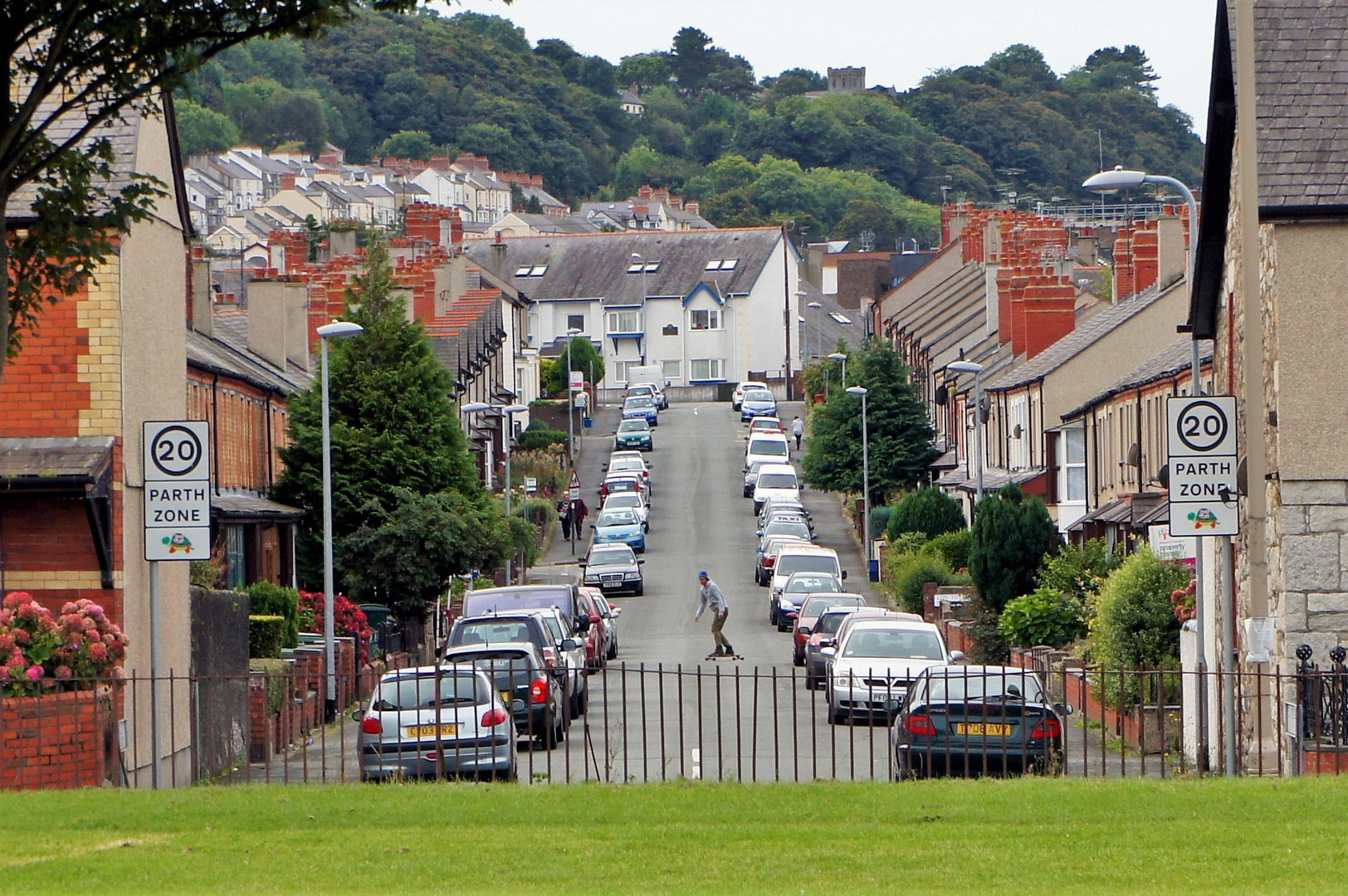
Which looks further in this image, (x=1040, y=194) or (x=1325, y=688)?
(x=1040, y=194)

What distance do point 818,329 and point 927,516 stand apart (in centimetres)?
7181

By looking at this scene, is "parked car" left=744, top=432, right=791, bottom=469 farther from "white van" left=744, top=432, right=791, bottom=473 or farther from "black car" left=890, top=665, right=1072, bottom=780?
"black car" left=890, top=665, right=1072, bottom=780

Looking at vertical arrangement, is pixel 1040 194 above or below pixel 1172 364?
above

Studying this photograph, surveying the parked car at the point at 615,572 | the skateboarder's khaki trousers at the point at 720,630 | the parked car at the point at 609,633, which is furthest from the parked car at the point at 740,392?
the skateboarder's khaki trousers at the point at 720,630

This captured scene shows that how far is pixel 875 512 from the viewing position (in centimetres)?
6366

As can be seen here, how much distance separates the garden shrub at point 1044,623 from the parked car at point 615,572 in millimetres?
22471

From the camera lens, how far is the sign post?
15812 mm

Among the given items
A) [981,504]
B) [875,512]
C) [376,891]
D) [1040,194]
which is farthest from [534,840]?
[1040,194]

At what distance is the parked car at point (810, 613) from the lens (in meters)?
38.4

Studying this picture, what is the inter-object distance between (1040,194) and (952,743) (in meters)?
185

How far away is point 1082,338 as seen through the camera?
52562 millimetres

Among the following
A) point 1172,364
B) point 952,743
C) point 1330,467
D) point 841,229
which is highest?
point 841,229

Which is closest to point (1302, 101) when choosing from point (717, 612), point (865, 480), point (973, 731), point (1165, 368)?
point (973, 731)

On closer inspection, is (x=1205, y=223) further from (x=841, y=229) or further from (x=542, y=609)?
(x=841, y=229)
